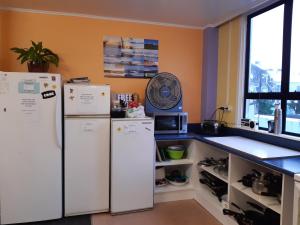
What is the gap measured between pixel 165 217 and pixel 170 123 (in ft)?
3.60

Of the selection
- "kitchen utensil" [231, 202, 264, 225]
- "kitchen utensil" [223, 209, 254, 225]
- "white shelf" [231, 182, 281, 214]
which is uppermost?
"white shelf" [231, 182, 281, 214]

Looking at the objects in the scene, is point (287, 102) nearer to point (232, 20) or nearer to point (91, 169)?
point (232, 20)

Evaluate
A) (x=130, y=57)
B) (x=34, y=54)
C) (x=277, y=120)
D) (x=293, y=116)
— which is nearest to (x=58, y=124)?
(x=34, y=54)

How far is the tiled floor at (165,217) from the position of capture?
2516 mm

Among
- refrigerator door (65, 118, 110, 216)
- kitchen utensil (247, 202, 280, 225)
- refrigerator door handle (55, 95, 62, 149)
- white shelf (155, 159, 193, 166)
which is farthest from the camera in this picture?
white shelf (155, 159, 193, 166)

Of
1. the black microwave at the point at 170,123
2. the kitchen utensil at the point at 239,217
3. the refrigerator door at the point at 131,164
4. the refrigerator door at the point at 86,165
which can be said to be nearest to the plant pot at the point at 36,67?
the refrigerator door at the point at 86,165

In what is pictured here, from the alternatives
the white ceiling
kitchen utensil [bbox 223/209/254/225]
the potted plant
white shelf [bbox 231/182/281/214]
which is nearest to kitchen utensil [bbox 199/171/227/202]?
kitchen utensil [bbox 223/209/254/225]

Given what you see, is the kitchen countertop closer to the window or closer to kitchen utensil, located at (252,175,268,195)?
kitchen utensil, located at (252,175,268,195)

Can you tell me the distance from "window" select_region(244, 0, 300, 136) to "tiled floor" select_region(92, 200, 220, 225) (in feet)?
3.98

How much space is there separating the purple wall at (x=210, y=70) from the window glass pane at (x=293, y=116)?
1.13m

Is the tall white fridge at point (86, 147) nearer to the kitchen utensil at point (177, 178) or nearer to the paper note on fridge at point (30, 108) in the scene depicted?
the paper note on fridge at point (30, 108)

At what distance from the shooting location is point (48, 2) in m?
2.57

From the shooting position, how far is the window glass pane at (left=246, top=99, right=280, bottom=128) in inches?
104

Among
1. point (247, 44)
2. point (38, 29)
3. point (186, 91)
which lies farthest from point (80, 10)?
point (247, 44)
